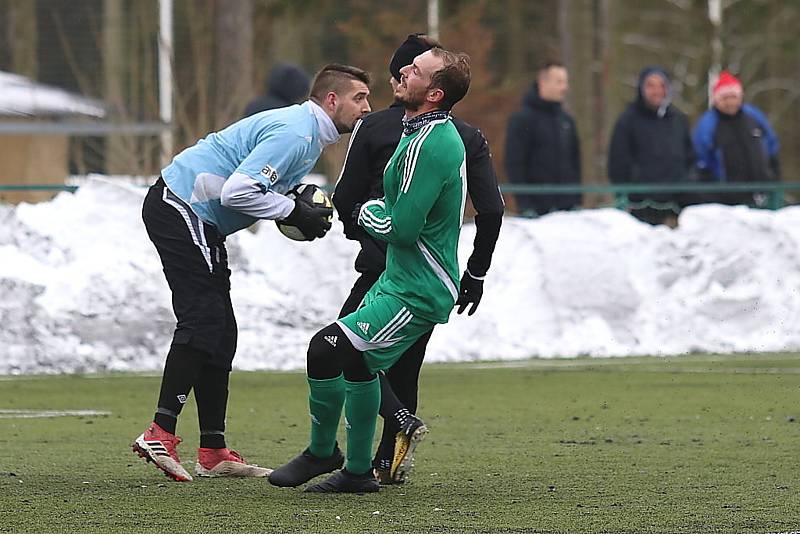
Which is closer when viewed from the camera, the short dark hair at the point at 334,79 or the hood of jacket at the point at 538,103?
the short dark hair at the point at 334,79

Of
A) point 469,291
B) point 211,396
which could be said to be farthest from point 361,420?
point 211,396

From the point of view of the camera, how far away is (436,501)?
6.96m

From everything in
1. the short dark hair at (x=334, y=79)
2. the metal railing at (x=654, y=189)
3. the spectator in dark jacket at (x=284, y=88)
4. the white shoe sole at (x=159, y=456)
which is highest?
the short dark hair at (x=334, y=79)

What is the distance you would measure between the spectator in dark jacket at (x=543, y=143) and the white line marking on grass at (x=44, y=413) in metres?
5.93

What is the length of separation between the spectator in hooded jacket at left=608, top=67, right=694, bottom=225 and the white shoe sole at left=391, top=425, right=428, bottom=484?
8.82m

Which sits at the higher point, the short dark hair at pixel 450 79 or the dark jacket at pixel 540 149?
the short dark hair at pixel 450 79

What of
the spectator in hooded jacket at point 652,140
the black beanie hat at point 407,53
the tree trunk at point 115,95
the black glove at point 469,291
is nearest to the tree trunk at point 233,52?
the tree trunk at point 115,95

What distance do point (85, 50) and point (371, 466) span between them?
19648 mm

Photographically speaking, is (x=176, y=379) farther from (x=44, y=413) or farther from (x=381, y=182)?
(x=44, y=413)

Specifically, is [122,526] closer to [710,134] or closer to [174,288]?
[174,288]

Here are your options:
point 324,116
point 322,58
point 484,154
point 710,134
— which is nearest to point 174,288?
point 324,116

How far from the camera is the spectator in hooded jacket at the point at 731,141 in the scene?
16484mm

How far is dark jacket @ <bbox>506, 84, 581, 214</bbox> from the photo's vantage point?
51.6ft

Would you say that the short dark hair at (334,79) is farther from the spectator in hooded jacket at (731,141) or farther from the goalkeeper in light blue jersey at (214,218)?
the spectator in hooded jacket at (731,141)
